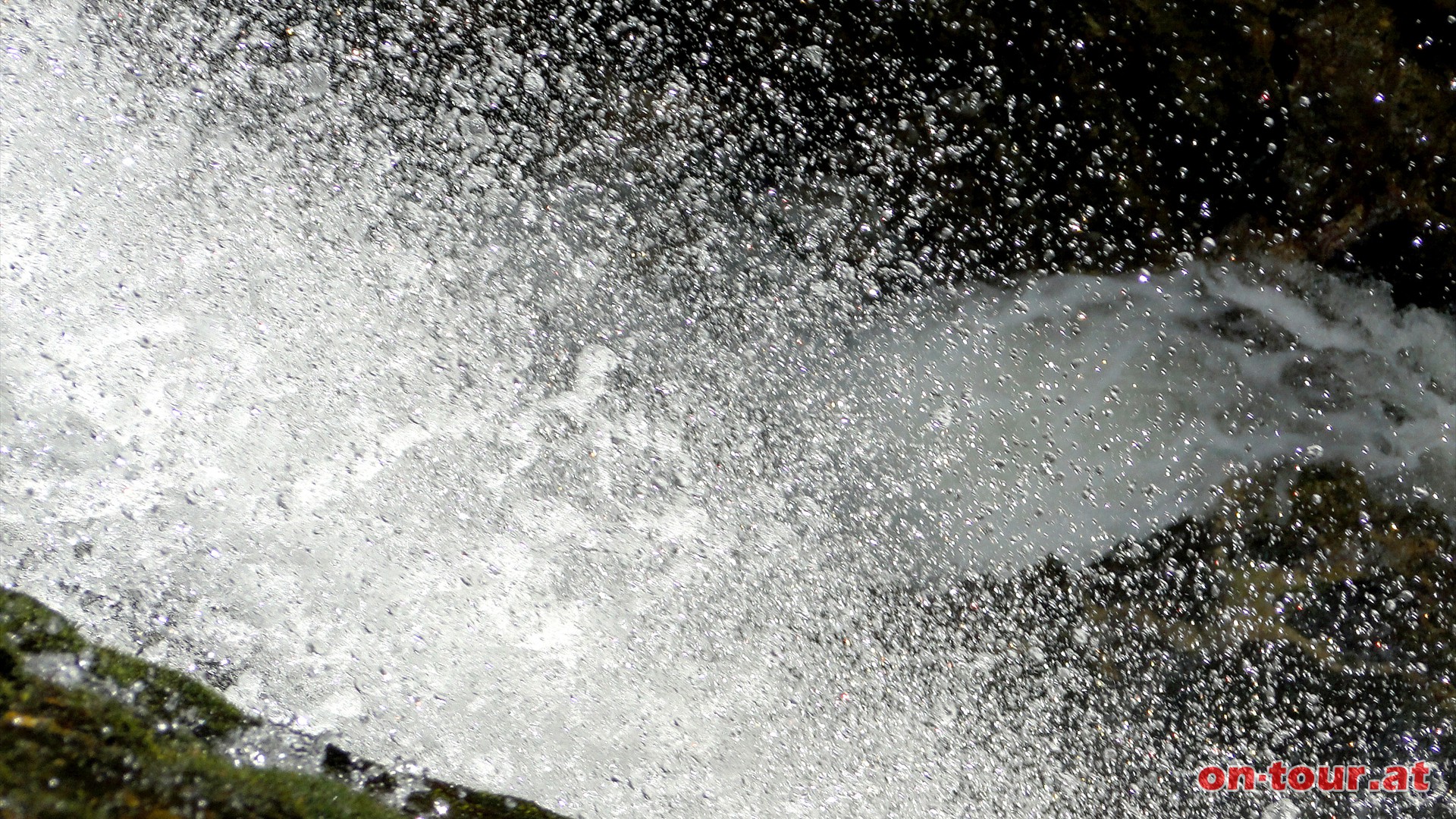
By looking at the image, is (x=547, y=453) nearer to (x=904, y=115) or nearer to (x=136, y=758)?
(x=136, y=758)

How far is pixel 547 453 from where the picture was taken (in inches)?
82.4

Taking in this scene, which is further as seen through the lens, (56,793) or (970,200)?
(970,200)

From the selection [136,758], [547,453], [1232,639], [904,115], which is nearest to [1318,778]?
[1232,639]

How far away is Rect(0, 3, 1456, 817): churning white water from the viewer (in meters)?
1.98

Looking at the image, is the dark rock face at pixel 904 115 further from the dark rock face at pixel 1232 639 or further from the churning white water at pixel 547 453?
the dark rock face at pixel 1232 639

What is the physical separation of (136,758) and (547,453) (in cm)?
99

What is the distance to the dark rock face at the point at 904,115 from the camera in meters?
2.06

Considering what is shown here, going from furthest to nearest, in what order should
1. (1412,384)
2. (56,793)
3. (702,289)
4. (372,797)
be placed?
(1412,384) → (702,289) → (372,797) → (56,793)

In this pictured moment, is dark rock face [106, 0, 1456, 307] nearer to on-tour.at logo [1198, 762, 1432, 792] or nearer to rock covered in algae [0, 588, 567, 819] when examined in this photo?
rock covered in algae [0, 588, 567, 819]

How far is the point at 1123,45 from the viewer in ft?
7.03

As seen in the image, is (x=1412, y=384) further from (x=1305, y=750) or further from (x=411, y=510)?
(x=411, y=510)

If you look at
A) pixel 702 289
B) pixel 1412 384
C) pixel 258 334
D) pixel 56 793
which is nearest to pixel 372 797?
pixel 56 793

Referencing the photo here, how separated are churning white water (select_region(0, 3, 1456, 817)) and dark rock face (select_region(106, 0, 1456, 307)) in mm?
122

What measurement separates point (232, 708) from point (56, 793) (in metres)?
0.58
